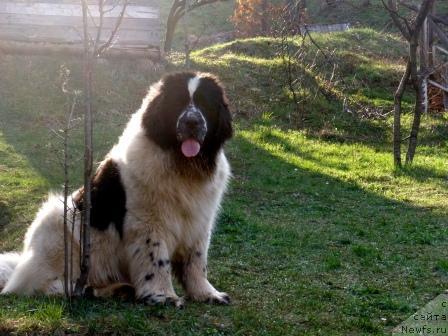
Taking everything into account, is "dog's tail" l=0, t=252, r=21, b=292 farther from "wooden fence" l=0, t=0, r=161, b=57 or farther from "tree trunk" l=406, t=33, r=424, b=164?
"wooden fence" l=0, t=0, r=161, b=57

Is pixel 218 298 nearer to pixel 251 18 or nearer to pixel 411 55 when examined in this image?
pixel 411 55

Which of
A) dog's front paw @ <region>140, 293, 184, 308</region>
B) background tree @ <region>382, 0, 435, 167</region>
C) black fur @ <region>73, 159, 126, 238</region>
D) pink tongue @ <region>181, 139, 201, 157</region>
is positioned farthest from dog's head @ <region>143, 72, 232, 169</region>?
background tree @ <region>382, 0, 435, 167</region>

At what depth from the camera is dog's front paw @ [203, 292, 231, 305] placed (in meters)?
5.18

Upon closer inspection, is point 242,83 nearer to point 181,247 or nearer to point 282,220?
point 282,220

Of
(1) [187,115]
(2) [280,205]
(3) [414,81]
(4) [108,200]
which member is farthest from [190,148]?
(3) [414,81]

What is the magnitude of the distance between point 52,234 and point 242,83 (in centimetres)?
1352

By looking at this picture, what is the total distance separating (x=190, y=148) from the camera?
4.96 m

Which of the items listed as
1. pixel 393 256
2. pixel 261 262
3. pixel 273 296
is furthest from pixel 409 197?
pixel 273 296

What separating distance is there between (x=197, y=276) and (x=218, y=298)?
0.25m

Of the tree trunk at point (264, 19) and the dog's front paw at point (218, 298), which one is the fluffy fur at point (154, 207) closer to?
the dog's front paw at point (218, 298)

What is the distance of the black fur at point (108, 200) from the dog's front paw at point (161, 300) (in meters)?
0.52

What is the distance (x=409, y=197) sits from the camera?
10.9m

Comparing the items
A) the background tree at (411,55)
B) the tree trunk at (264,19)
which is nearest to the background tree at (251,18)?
the tree trunk at (264,19)

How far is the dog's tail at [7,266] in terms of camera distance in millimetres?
5539
